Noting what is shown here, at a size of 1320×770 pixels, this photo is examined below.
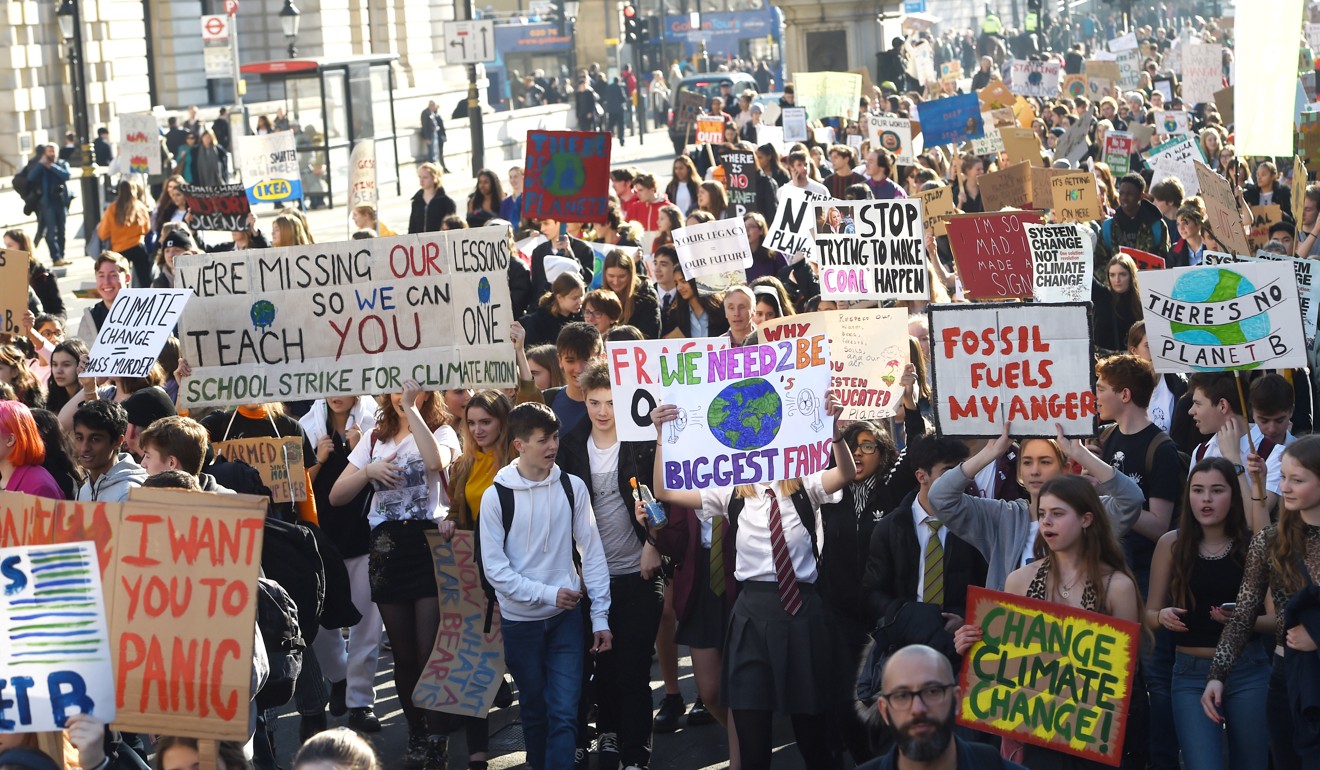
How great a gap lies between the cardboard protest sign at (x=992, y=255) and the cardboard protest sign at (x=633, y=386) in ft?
13.6

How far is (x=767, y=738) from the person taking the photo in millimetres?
6527

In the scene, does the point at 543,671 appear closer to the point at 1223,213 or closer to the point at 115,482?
the point at 115,482

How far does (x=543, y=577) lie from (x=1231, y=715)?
249 cm

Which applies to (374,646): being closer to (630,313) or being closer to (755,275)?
(630,313)

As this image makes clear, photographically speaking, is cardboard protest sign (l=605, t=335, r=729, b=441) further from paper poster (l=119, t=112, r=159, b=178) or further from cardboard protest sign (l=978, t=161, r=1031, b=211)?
paper poster (l=119, t=112, r=159, b=178)

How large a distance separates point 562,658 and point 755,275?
648 centimetres

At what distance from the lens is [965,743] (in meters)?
4.52

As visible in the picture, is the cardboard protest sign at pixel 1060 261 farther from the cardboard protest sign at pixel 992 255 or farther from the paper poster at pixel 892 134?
the paper poster at pixel 892 134

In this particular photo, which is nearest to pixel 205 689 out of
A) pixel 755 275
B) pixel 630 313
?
pixel 630 313

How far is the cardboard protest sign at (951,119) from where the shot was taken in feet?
69.5

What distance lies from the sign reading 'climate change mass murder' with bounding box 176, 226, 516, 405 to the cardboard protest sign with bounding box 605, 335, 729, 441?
1.10 metres

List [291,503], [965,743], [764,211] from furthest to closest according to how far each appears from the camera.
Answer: [764,211] < [291,503] < [965,743]

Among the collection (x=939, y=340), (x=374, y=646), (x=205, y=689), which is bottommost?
(x=374, y=646)

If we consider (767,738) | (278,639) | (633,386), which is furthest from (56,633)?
(633,386)
